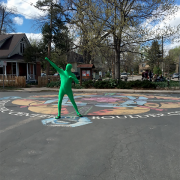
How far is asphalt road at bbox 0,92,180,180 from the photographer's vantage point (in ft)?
10.5

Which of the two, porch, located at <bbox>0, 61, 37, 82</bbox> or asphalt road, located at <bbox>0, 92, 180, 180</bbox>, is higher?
porch, located at <bbox>0, 61, 37, 82</bbox>

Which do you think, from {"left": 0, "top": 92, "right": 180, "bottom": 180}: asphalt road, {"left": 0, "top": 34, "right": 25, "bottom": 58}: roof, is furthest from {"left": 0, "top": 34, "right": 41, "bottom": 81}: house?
{"left": 0, "top": 92, "right": 180, "bottom": 180}: asphalt road

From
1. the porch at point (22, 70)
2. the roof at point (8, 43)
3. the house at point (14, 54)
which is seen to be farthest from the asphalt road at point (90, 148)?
the roof at point (8, 43)

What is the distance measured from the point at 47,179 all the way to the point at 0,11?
40.6m

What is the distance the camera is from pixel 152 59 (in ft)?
65.8

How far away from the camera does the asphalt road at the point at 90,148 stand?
125 inches

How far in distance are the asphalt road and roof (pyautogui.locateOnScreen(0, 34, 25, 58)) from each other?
67.9 ft

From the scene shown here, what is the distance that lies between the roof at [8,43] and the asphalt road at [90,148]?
2071 centimetres

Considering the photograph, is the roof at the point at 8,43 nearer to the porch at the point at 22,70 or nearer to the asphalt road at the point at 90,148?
the porch at the point at 22,70

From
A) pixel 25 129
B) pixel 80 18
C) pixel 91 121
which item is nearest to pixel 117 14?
pixel 80 18

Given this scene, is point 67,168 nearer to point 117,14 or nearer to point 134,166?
point 134,166

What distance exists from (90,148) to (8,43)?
87.7 feet

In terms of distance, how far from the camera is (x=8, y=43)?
88.5 feet

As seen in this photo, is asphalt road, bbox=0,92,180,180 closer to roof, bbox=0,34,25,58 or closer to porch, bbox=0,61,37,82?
porch, bbox=0,61,37,82
